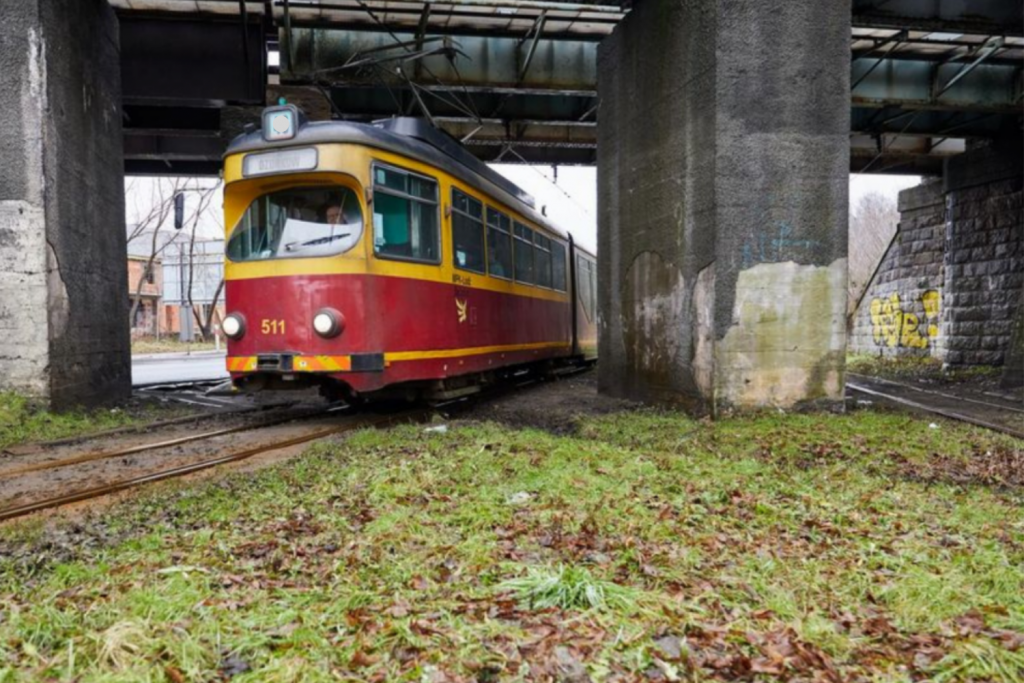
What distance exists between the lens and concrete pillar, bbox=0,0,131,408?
8.52 m

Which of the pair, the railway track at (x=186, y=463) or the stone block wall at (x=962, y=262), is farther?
the stone block wall at (x=962, y=262)

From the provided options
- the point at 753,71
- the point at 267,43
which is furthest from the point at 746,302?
the point at 267,43

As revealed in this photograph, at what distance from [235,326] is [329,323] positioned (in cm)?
130

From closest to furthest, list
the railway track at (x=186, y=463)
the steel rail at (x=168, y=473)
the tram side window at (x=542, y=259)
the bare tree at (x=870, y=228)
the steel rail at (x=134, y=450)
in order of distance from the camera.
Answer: the steel rail at (x=168, y=473) < the railway track at (x=186, y=463) < the steel rail at (x=134, y=450) < the tram side window at (x=542, y=259) < the bare tree at (x=870, y=228)

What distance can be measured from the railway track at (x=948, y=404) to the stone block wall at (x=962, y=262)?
2.33m

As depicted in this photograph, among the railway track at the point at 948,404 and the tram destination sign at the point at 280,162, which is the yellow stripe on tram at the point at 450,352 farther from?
the railway track at the point at 948,404

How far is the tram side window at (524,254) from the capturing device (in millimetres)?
12328

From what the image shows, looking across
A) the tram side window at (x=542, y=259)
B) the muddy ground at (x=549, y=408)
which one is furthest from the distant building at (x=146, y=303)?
the muddy ground at (x=549, y=408)

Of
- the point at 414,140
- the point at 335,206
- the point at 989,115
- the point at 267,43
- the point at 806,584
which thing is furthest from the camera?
the point at 989,115

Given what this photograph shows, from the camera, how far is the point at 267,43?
13.2 metres

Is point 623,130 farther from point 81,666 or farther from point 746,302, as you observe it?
point 81,666

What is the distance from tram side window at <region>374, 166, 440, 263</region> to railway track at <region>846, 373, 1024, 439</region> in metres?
6.63

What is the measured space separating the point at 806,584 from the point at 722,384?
16.3ft

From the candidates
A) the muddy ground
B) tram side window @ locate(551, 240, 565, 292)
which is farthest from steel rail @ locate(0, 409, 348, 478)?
tram side window @ locate(551, 240, 565, 292)
